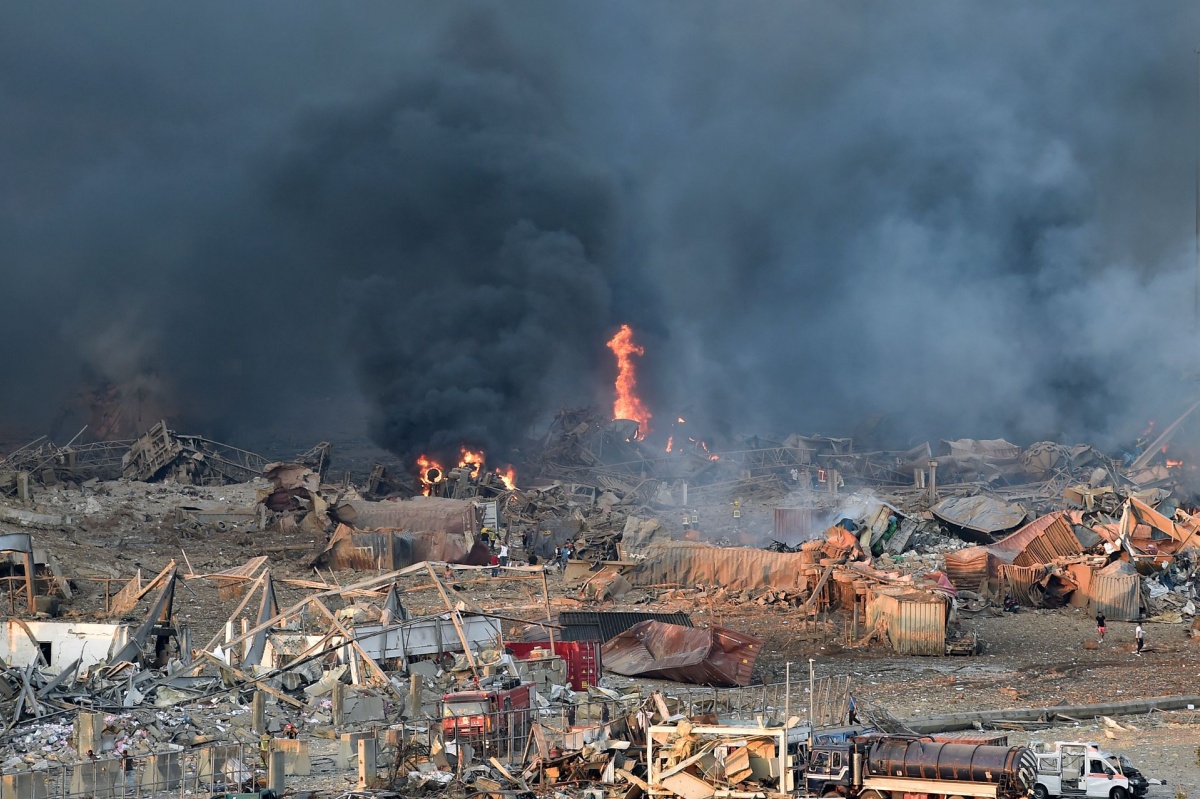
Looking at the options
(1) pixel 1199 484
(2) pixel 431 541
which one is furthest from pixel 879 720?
(1) pixel 1199 484

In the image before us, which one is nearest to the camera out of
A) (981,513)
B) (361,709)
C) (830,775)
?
(830,775)

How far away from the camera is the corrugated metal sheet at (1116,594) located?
85.7 feet

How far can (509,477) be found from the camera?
4572 centimetres

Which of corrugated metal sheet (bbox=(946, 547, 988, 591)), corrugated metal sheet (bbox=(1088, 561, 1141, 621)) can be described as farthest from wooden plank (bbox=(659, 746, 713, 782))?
corrugated metal sheet (bbox=(946, 547, 988, 591))

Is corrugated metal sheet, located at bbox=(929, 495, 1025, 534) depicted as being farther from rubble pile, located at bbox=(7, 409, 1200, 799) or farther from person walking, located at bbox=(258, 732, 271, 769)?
person walking, located at bbox=(258, 732, 271, 769)

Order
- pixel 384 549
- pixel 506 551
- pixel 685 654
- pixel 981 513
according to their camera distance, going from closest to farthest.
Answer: pixel 685 654 → pixel 384 549 → pixel 506 551 → pixel 981 513

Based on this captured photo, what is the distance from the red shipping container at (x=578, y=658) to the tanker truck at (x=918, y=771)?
5812mm

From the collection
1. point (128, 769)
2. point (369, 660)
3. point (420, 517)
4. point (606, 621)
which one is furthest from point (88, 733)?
point (420, 517)

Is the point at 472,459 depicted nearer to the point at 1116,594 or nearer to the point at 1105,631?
the point at 1116,594

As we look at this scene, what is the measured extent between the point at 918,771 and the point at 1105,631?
1355cm

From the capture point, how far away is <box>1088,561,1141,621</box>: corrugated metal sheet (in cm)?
2612

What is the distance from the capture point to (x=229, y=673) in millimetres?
17281

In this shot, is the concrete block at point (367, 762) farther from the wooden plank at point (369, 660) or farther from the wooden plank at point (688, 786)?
the wooden plank at point (369, 660)

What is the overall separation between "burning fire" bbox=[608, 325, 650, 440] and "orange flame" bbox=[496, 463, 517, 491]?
9.88 meters
